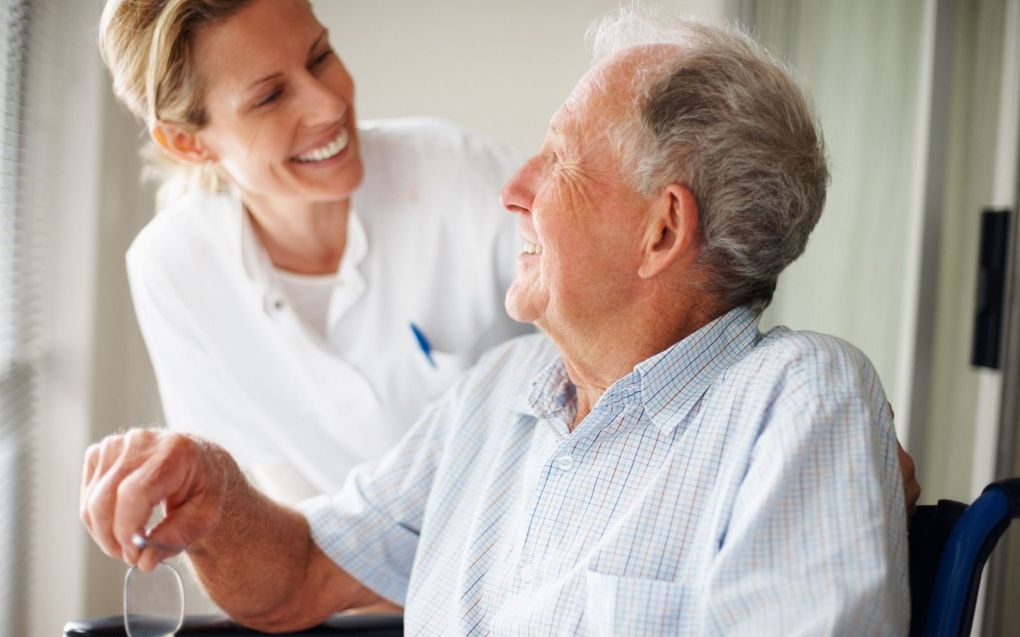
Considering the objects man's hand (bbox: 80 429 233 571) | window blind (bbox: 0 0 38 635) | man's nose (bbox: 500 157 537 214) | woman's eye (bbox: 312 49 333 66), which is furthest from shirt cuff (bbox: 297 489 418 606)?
window blind (bbox: 0 0 38 635)

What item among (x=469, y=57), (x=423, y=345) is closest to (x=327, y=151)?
(x=423, y=345)

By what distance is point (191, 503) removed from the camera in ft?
4.54

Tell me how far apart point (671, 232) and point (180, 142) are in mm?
1004

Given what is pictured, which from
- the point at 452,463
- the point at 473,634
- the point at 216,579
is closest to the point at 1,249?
the point at 216,579

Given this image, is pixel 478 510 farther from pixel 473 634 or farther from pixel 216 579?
pixel 216 579

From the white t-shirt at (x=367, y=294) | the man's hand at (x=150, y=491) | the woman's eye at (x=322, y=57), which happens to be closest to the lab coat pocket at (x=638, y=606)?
the man's hand at (x=150, y=491)

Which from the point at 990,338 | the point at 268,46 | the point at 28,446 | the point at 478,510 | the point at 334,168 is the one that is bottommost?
the point at 28,446

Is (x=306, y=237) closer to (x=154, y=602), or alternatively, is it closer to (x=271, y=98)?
(x=271, y=98)

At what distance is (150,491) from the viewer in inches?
50.2

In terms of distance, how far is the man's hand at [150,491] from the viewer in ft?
4.10

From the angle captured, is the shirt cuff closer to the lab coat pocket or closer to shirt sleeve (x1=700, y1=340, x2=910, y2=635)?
the lab coat pocket

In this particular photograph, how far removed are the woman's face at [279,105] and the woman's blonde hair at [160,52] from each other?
0.06ft

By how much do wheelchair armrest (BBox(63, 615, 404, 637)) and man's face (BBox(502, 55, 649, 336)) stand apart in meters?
0.54

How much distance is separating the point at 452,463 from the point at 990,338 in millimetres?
1086
